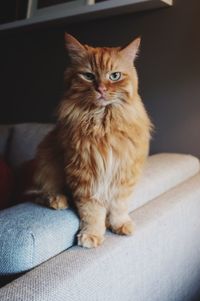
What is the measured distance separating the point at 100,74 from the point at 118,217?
1.49 ft

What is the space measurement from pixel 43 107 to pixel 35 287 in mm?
1833

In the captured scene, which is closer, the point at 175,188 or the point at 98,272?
the point at 98,272

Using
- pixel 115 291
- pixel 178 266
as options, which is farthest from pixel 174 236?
pixel 115 291

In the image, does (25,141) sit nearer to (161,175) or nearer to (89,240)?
(161,175)

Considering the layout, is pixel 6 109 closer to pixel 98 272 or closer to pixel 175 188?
pixel 175 188

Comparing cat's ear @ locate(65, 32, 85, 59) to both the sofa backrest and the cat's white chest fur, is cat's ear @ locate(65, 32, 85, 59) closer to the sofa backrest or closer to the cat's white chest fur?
the cat's white chest fur

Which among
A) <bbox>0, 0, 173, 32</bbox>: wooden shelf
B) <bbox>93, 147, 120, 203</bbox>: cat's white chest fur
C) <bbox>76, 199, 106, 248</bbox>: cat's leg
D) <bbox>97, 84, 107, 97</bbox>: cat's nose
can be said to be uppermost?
<bbox>0, 0, 173, 32</bbox>: wooden shelf

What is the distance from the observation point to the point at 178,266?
4.38 feet

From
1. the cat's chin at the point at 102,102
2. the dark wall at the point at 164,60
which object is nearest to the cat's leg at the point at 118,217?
the cat's chin at the point at 102,102

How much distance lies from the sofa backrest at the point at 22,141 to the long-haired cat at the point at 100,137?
1023 millimetres

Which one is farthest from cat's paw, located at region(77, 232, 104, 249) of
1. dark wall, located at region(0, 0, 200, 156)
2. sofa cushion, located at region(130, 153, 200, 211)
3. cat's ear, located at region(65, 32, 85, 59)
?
dark wall, located at region(0, 0, 200, 156)

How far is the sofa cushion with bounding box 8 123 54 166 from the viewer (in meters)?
2.16

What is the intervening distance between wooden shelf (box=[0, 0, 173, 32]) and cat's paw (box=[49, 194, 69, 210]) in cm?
113

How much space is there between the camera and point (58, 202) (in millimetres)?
1104
